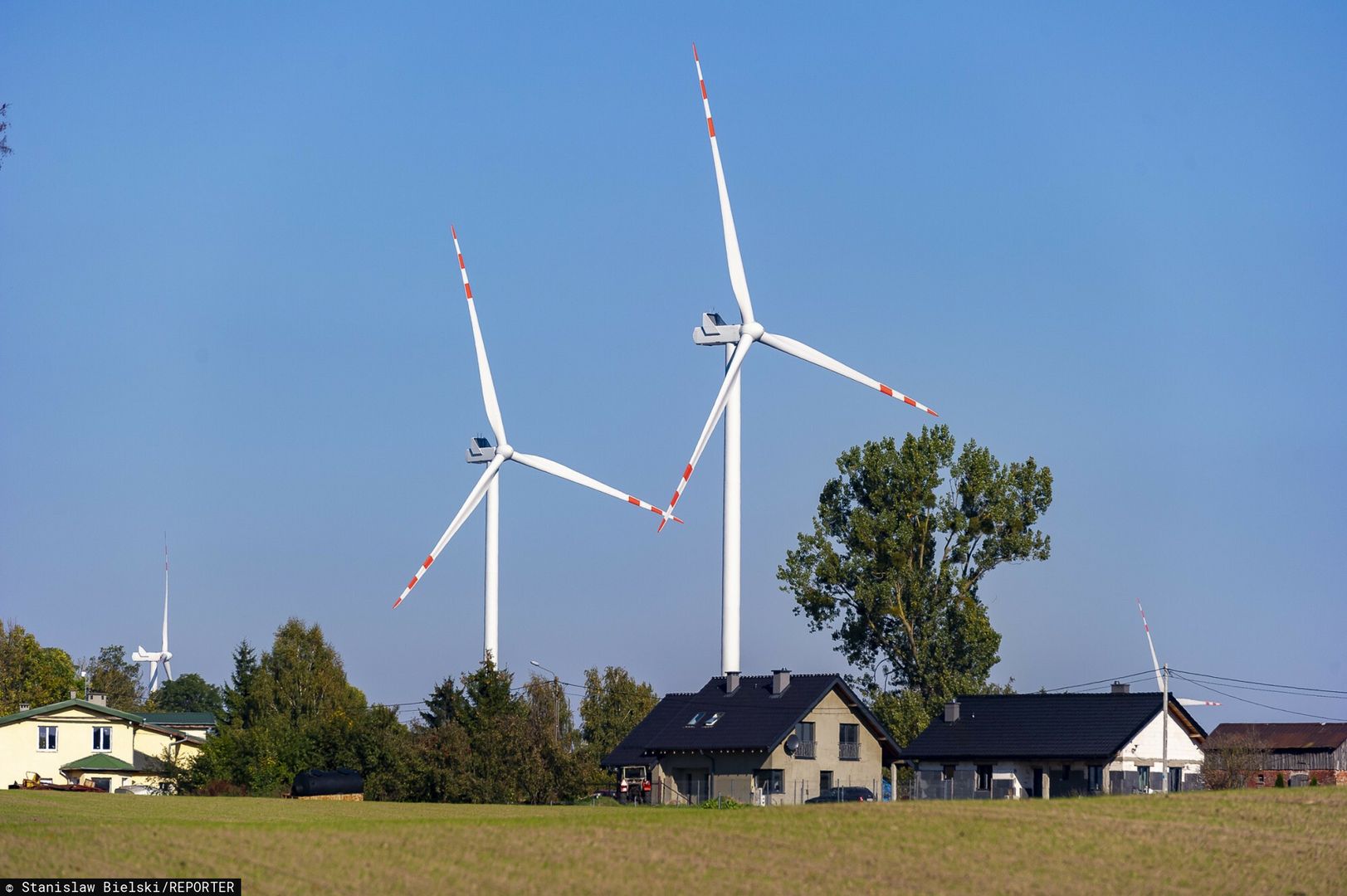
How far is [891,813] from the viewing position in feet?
165

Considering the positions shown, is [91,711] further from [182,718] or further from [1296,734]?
[1296,734]

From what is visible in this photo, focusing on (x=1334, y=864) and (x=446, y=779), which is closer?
(x=1334, y=864)

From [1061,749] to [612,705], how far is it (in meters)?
59.0

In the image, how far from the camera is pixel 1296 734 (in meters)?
139

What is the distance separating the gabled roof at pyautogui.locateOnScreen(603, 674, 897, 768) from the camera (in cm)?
7744

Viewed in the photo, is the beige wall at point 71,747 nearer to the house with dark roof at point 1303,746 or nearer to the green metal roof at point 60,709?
the green metal roof at point 60,709

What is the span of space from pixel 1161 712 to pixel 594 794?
31.4 metres

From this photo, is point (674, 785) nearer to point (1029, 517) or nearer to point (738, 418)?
point (738, 418)

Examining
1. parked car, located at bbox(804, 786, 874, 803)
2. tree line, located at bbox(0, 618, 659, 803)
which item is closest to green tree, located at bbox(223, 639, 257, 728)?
tree line, located at bbox(0, 618, 659, 803)

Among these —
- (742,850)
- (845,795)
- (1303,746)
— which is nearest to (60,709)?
(845,795)

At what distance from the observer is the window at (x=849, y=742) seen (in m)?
80.3

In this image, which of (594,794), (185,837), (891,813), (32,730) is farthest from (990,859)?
(32,730)

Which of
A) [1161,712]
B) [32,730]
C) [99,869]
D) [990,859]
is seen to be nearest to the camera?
[99,869]

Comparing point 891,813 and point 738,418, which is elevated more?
point 738,418
